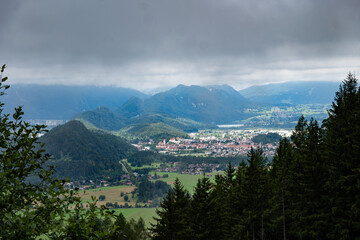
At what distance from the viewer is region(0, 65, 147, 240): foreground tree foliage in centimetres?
490

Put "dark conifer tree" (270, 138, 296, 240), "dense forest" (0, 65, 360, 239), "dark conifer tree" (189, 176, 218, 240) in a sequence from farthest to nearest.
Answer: "dark conifer tree" (189, 176, 218, 240) → "dark conifer tree" (270, 138, 296, 240) → "dense forest" (0, 65, 360, 239)

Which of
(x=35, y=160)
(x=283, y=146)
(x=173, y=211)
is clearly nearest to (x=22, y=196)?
(x=35, y=160)

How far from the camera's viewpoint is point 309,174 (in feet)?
66.7

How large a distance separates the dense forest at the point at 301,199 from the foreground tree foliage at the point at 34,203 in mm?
16206

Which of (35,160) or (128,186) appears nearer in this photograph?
(35,160)

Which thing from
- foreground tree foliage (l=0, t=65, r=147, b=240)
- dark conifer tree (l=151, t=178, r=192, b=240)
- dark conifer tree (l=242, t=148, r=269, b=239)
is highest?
foreground tree foliage (l=0, t=65, r=147, b=240)

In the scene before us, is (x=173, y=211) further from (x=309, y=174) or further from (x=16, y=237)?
(x=16, y=237)

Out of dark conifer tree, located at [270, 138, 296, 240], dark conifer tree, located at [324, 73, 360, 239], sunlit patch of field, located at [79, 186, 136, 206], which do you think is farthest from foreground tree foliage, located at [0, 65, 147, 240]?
sunlit patch of field, located at [79, 186, 136, 206]

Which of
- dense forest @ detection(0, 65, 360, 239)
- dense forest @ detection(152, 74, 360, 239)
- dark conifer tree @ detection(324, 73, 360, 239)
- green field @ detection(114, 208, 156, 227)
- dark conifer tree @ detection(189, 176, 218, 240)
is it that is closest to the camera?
dense forest @ detection(0, 65, 360, 239)

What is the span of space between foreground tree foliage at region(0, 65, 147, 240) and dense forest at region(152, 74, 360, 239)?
16206 millimetres

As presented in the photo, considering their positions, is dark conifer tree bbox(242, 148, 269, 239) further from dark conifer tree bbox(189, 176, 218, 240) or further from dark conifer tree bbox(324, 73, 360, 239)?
dark conifer tree bbox(324, 73, 360, 239)

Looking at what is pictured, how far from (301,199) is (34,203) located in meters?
20.0

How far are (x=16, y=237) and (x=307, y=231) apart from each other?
1927 centimetres

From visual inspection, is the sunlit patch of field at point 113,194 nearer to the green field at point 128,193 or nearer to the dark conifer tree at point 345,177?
the green field at point 128,193
